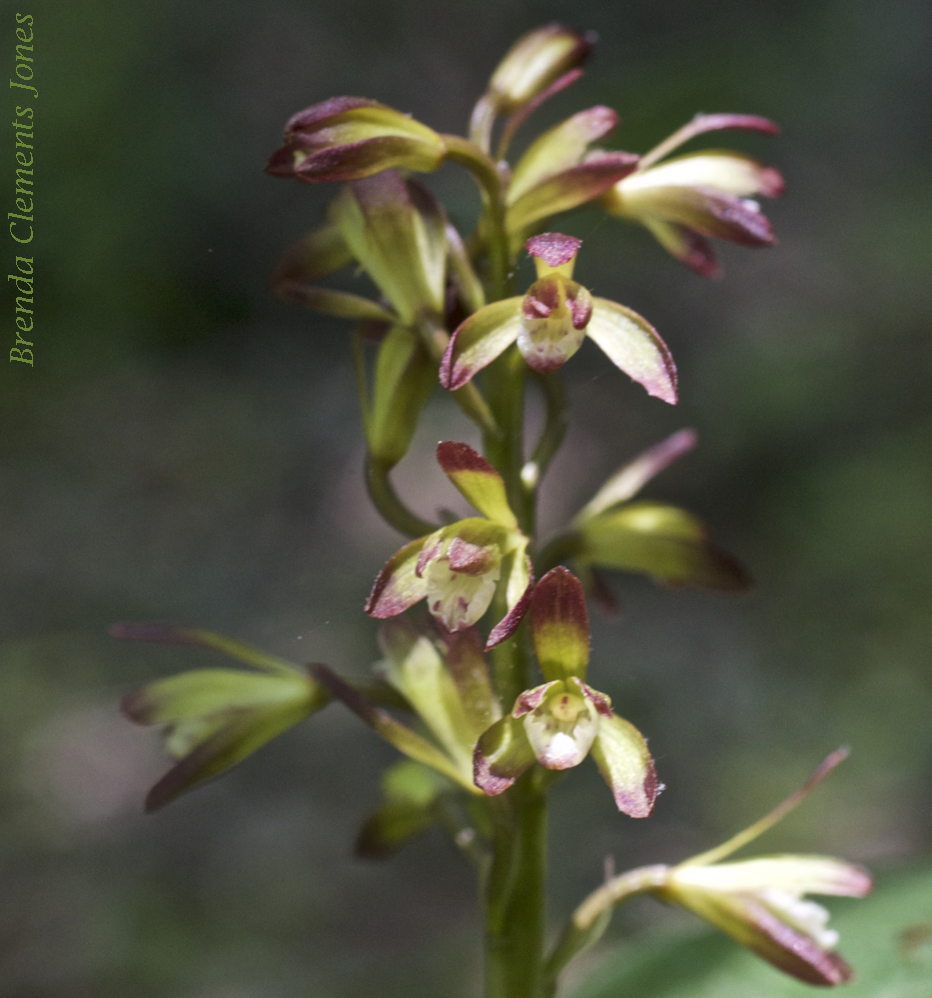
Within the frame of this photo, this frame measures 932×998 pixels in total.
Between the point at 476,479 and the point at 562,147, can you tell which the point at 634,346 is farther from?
the point at 562,147

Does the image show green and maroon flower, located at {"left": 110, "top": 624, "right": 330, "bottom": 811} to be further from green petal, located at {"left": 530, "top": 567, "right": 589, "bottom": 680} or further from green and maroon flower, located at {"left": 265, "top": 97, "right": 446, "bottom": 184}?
green and maroon flower, located at {"left": 265, "top": 97, "right": 446, "bottom": 184}

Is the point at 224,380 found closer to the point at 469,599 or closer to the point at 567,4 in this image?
the point at 567,4

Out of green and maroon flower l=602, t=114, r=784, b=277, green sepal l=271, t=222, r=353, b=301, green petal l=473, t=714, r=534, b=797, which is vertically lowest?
green petal l=473, t=714, r=534, b=797

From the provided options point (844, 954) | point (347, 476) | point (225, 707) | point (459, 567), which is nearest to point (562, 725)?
point (459, 567)

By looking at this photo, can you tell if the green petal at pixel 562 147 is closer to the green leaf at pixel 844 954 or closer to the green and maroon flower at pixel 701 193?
the green and maroon flower at pixel 701 193

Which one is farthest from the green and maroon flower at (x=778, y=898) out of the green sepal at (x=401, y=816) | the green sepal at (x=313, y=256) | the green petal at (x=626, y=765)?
the green sepal at (x=313, y=256)

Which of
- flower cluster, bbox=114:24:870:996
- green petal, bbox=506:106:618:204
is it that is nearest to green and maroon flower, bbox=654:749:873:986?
flower cluster, bbox=114:24:870:996
